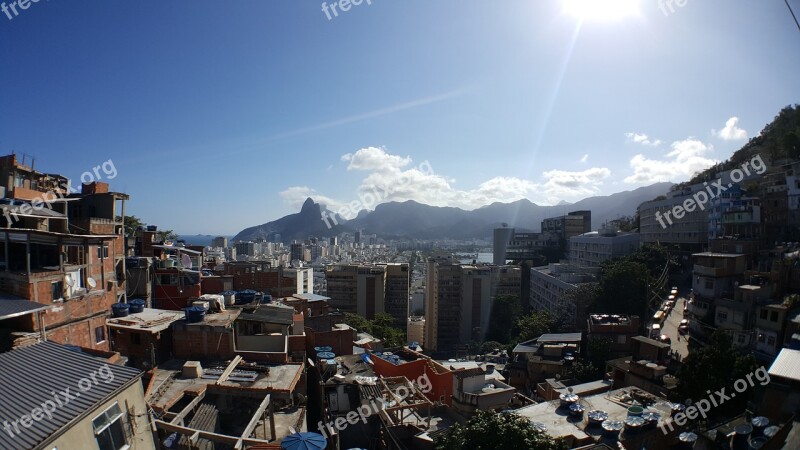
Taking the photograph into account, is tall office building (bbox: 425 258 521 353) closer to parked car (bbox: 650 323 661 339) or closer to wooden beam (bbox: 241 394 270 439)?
parked car (bbox: 650 323 661 339)

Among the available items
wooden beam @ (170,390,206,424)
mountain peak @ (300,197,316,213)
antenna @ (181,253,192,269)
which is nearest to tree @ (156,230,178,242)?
antenna @ (181,253,192,269)

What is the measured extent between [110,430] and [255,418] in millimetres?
3345

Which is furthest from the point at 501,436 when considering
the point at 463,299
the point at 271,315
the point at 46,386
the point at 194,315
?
the point at 463,299

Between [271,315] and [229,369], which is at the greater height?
[271,315]

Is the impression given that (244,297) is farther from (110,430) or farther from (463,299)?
(463,299)

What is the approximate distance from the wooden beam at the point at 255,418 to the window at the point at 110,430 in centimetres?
258

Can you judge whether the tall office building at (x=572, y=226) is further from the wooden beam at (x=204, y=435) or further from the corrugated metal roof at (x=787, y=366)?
the wooden beam at (x=204, y=435)

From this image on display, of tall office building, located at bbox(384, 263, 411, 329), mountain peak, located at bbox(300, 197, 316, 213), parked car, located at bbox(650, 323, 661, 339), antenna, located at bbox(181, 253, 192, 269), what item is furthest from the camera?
mountain peak, located at bbox(300, 197, 316, 213)

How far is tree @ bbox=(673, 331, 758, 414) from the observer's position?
39.7 ft

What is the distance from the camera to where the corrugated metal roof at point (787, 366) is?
979 cm

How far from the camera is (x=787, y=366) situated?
402 inches

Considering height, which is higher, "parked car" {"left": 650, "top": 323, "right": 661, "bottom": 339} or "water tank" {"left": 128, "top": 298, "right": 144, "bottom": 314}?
"water tank" {"left": 128, "top": 298, "right": 144, "bottom": 314}

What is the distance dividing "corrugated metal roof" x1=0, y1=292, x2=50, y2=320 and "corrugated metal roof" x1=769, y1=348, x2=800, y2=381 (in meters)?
16.4

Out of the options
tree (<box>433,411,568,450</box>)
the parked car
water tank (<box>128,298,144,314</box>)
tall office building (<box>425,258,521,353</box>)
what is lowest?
tall office building (<box>425,258,521,353</box>)
